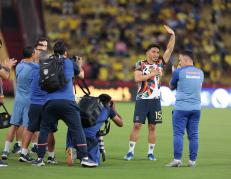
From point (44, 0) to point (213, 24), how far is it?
343 inches

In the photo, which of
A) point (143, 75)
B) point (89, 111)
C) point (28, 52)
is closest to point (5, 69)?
point (28, 52)

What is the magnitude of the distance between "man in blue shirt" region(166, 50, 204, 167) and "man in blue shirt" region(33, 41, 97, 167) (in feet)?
5.41

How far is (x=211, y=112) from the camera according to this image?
95.5 ft

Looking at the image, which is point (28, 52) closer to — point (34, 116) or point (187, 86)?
point (34, 116)

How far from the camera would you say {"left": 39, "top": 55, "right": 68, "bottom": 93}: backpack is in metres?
13.4

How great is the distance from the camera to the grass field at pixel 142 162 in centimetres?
1289

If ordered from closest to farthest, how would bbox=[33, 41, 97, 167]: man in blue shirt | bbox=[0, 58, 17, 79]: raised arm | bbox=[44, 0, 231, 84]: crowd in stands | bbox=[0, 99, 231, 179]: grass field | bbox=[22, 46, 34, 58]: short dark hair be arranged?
bbox=[0, 99, 231, 179]: grass field
bbox=[33, 41, 97, 167]: man in blue shirt
bbox=[0, 58, 17, 79]: raised arm
bbox=[22, 46, 34, 58]: short dark hair
bbox=[44, 0, 231, 84]: crowd in stands

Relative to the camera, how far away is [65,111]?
1350cm

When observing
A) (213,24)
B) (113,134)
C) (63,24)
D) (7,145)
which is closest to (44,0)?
(63,24)

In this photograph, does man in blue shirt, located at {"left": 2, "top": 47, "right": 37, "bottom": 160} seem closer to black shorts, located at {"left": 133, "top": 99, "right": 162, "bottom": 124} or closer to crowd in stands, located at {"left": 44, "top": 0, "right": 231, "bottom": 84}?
black shorts, located at {"left": 133, "top": 99, "right": 162, "bottom": 124}

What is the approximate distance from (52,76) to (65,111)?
2.05 feet

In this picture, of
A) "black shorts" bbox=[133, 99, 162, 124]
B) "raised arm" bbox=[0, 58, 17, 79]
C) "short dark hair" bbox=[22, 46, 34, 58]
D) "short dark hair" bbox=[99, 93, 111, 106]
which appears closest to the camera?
"raised arm" bbox=[0, 58, 17, 79]

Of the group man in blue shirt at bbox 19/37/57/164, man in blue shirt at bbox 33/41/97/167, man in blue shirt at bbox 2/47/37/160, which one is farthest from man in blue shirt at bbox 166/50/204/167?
man in blue shirt at bbox 2/47/37/160

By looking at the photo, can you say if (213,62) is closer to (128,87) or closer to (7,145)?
(128,87)
